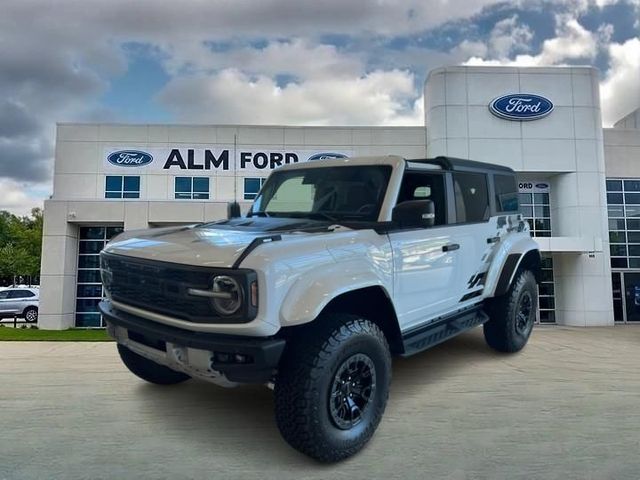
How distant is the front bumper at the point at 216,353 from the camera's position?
2525 mm

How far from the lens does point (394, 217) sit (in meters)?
3.48

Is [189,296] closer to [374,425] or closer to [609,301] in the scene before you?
[374,425]

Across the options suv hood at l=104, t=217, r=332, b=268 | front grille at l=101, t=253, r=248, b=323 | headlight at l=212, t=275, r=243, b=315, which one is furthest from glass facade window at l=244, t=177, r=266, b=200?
headlight at l=212, t=275, r=243, b=315

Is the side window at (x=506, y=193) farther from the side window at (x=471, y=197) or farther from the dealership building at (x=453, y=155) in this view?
the dealership building at (x=453, y=155)

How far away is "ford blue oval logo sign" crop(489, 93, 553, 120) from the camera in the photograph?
14.8 metres

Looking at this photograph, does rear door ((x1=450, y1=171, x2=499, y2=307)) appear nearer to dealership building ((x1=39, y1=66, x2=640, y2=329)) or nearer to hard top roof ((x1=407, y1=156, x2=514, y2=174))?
hard top roof ((x1=407, y1=156, x2=514, y2=174))

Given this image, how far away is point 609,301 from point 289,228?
15.2 meters

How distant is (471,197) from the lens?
465 centimetres

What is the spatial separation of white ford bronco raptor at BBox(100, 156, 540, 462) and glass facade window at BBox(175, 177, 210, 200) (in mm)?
12087

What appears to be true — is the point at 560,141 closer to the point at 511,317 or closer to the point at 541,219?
the point at 541,219

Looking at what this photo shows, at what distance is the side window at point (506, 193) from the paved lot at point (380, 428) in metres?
1.89

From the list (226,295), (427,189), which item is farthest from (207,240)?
(427,189)

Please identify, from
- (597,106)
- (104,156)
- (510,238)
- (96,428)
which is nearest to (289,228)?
(96,428)

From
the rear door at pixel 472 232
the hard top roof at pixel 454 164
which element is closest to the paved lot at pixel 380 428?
the rear door at pixel 472 232
